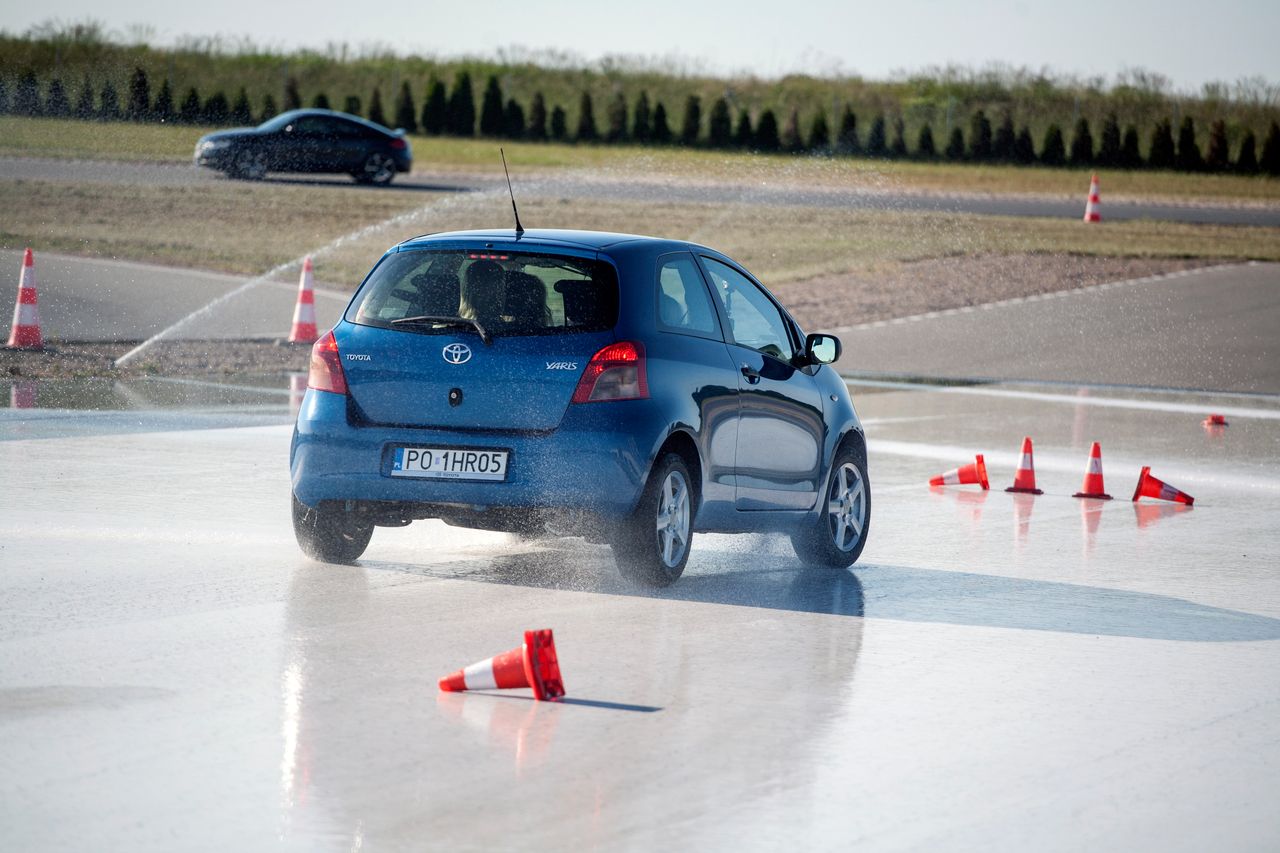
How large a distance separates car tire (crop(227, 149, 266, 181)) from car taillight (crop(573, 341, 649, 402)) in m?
34.5

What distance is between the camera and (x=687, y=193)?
4638cm

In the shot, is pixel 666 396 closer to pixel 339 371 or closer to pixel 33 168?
pixel 339 371

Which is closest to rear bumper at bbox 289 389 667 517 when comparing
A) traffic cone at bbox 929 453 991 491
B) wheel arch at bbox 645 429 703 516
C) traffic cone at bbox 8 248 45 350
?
wheel arch at bbox 645 429 703 516

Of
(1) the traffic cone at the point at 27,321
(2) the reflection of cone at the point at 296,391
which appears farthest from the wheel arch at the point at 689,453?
(1) the traffic cone at the point at 27,321

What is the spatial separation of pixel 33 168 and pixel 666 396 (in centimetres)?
3501

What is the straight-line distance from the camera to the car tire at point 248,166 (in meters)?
42.6

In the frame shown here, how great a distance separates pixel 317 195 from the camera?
3947 centimetres

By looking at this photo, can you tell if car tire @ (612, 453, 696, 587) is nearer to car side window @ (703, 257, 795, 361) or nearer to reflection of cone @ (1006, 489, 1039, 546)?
car side window @ (703, 257, 795, 361)

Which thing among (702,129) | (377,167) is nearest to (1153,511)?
(377,167)

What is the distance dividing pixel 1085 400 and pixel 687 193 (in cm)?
2657

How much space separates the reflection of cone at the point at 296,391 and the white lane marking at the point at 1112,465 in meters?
4.50

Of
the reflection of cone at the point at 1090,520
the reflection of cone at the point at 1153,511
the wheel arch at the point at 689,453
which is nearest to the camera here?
the wheel arch at the point at 689,453

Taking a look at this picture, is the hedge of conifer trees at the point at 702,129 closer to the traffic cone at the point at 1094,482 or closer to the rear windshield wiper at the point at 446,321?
the traffic cone at the point at 1094,482

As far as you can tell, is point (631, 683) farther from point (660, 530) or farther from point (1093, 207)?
point (1093, 207)
